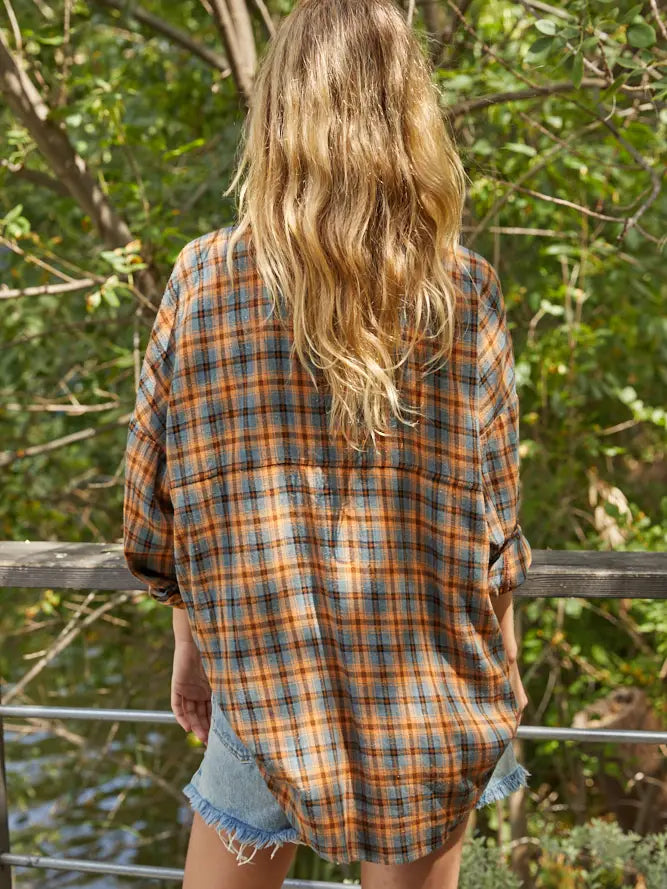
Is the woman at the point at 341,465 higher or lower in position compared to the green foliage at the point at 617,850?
higher

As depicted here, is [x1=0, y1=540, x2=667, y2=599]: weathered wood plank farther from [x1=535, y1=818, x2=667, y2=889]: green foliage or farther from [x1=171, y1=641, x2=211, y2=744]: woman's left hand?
[x1=535, y1=818, x2=667, y2=889]: green foliage

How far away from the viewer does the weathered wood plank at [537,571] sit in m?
1.68

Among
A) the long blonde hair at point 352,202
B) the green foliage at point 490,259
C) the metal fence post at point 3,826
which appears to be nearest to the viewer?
the long blonde hair at point 352,202

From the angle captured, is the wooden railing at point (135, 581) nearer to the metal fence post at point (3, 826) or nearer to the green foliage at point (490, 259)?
the metal fence post at point (3, 826)

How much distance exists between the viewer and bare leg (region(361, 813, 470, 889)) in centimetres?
132

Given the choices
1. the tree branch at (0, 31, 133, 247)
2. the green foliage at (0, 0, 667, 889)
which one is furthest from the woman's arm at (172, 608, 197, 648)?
the tree branch at (0, 31, 133, 247)

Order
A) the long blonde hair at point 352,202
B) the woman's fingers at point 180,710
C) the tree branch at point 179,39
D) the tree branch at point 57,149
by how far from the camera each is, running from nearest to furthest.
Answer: the long blonde hair at point 352,202 < the woman's fingers at point 180,710 < the tree branch at point 57,149 < the tree branch at point 179,39

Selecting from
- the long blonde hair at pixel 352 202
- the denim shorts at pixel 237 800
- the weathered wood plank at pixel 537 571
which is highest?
the long blonde hair at pixel 352 202

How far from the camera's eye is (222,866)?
1.37m

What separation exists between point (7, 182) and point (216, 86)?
1024 millimetres

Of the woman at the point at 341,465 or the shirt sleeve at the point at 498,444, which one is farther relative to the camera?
the shirt sleeve at the point at 498,444

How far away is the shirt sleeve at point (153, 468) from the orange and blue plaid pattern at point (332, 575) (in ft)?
0.07

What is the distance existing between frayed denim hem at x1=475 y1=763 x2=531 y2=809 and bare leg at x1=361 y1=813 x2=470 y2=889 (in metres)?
0.05

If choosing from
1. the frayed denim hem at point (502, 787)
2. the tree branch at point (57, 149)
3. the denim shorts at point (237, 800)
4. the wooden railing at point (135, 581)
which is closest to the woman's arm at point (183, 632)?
the denim shorts at point (237, 800)
